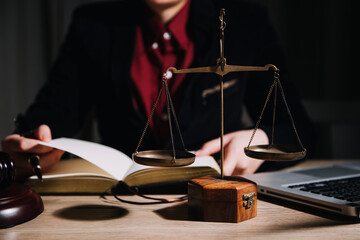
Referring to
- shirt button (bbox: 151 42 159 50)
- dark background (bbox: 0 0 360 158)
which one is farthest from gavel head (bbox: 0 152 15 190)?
dark background (bbox: 0 0 360 158)

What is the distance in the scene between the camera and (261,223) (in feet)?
2.10

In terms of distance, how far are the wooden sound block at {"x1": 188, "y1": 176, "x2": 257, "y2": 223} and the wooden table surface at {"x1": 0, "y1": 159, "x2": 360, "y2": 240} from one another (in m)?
0.02

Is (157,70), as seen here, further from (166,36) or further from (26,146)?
(26,146)

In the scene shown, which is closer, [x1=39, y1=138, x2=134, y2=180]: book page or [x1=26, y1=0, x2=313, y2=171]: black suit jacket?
[x1=39, y1=138, x2=134, y2=180]: book page

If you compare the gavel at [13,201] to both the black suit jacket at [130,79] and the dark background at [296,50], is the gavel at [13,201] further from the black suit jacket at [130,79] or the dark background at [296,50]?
the dark background at [296,50]

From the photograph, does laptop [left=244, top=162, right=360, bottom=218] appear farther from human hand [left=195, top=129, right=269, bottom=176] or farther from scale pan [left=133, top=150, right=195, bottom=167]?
scale pan [left=133, top=150, right=195, bottom=167]

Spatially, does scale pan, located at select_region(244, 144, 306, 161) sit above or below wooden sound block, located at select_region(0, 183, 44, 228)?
above

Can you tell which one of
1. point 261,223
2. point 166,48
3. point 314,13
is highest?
point 314,13

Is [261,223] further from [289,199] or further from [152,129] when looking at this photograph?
[152,129]

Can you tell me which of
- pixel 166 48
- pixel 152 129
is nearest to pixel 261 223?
pixel 152 129

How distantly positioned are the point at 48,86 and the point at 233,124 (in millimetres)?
841

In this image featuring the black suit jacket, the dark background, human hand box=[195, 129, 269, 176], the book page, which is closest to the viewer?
the book page

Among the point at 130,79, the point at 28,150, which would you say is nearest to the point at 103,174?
the point at 28,150

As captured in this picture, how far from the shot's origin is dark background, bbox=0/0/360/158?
2.39 meters
